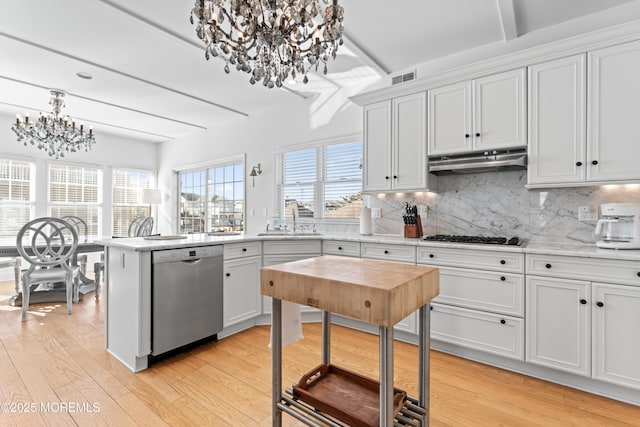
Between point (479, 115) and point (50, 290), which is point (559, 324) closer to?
point (479, 115)

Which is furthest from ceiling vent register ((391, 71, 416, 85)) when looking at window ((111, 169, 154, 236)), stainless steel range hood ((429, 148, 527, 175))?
window ((111, 169, 154, 236))

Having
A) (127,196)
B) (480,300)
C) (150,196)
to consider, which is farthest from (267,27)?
(127,196)

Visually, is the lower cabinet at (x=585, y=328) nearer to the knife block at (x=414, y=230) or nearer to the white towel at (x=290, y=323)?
the knife block at (x=414, y=230)

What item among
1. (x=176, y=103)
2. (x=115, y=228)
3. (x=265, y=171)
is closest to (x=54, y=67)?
(x=176, y=103)

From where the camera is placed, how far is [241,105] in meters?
4.63

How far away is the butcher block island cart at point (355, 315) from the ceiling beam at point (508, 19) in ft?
7.25

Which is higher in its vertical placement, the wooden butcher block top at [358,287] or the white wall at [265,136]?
the white wall at [265,136]

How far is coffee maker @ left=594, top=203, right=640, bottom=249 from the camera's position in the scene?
2092 millimetres

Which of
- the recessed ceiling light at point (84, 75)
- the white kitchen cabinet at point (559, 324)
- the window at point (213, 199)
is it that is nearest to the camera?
the white kitchen cabinet at point (559, 324)

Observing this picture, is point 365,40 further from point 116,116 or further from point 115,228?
point 115,228

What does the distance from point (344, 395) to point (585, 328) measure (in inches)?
67.4

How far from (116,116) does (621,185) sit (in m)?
6.43

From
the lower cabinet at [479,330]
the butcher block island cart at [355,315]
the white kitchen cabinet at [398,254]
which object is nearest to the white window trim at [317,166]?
the white kitchen cabinet at [398,254]

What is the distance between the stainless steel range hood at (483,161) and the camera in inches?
98.2
